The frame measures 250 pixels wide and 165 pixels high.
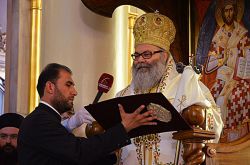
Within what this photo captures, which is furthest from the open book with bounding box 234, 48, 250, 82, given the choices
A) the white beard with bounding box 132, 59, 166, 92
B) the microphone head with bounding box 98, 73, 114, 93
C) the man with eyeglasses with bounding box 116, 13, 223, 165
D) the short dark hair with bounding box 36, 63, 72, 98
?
the short dark hair with bounding box 36, 63, 72, 98

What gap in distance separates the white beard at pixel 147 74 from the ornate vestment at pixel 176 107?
0.16ft

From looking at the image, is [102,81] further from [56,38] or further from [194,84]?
[56,38]

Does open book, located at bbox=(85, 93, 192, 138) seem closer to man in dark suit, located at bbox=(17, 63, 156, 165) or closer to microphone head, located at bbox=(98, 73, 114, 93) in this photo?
man in dark suit, located at bbox=(17, 63, 156, 165)

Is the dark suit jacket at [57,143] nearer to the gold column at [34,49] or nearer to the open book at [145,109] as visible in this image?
the open book at [145,109]

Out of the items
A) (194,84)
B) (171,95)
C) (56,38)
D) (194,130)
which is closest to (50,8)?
(56,38)

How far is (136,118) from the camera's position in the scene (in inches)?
120

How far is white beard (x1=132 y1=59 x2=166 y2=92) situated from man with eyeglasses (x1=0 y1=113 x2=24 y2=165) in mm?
1439

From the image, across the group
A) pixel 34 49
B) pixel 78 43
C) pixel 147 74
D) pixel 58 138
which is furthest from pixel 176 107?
Result: pixel 34 49

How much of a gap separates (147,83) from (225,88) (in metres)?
0.79

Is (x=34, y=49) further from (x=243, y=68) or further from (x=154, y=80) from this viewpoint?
(x=243, y=68)

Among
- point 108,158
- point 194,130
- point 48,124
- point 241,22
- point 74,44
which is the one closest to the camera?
point 194,130

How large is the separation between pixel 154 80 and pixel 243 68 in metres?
0.78

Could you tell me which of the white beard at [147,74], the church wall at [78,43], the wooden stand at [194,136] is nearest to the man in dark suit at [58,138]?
A: the wooden stand at [194,136]

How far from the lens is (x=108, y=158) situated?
11.5ft
